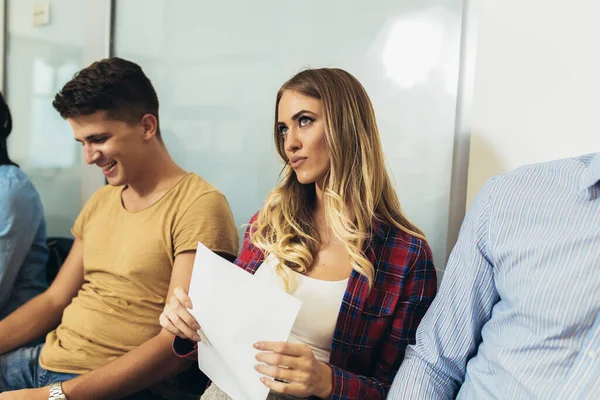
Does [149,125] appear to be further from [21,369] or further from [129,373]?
[21,369]

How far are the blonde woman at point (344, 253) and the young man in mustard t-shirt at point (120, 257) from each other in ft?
0.76

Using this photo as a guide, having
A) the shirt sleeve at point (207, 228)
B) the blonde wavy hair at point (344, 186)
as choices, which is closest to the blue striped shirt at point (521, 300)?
the blonde wavy hair at point (344, 186)

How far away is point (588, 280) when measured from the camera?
0.79 m

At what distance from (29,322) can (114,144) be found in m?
0.65

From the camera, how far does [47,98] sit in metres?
2.21

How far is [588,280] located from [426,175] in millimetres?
687

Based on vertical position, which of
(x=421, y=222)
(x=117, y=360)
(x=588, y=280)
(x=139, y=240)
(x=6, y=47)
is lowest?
(x=117, y=360)

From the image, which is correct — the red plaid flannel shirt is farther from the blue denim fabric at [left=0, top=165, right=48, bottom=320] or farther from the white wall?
the blue denim fabric at [left=0, top=165, right=48, bottom=320]

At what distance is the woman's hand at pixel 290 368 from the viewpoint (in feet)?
2.88

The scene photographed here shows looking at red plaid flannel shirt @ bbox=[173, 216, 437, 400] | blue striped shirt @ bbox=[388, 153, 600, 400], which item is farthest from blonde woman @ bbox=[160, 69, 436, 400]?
blue striped shirt @ bbox=[388, 153, 600, 400]

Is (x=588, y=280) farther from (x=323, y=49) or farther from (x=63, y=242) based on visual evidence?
(x=63, y=242)

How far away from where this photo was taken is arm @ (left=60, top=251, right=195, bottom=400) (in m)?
1.29

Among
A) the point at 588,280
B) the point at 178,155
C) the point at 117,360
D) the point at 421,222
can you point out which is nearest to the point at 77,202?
the point at 178,155

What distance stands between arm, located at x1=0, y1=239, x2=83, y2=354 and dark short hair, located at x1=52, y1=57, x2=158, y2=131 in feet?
1.54
